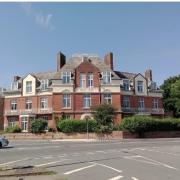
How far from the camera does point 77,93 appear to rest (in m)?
58.9

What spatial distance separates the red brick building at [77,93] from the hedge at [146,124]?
7.02 metres

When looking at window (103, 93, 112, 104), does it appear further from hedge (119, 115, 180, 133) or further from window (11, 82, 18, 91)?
window (11, 82, 18, 91)

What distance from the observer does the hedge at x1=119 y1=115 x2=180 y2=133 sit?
5069 centimetres

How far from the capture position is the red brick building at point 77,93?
58.8 meters

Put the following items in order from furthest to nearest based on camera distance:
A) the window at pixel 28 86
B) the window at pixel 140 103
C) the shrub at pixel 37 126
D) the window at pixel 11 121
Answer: the window at pixel 140 103 < the window at pixel 28 86 < the window at pixel 11 121 < the shrub at pixel 37 126

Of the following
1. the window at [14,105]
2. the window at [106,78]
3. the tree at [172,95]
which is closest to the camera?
the window at [106,78]

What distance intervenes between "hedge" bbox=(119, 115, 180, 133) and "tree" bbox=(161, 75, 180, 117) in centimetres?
1505

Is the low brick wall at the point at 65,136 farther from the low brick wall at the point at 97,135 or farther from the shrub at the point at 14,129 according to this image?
the shrub at the point at 14,129

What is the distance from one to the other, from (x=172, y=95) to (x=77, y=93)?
25.2 meters

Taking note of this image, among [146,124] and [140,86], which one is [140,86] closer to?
[140,86]

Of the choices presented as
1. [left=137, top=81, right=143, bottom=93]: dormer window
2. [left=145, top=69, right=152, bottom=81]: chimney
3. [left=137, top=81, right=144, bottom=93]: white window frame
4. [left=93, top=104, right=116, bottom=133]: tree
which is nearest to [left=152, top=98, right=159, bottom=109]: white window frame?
[left=137, top=81, right=144, bottom=93]: white window frame

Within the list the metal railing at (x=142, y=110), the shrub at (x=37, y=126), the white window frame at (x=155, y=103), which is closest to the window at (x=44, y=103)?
the shrub at (x=37, y=126)

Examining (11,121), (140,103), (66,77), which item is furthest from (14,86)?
(140,103)

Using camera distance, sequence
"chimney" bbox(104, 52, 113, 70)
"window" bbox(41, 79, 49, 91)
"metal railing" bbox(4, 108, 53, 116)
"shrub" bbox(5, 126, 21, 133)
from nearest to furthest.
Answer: "shrub" bbox(5, 126, 21, 133)
"metal railing" bbox(4, 108, 53, 116)
"window" bbox(41, 79, 49, 91)
"chimney" bbox(104, 52, 113, 70)
